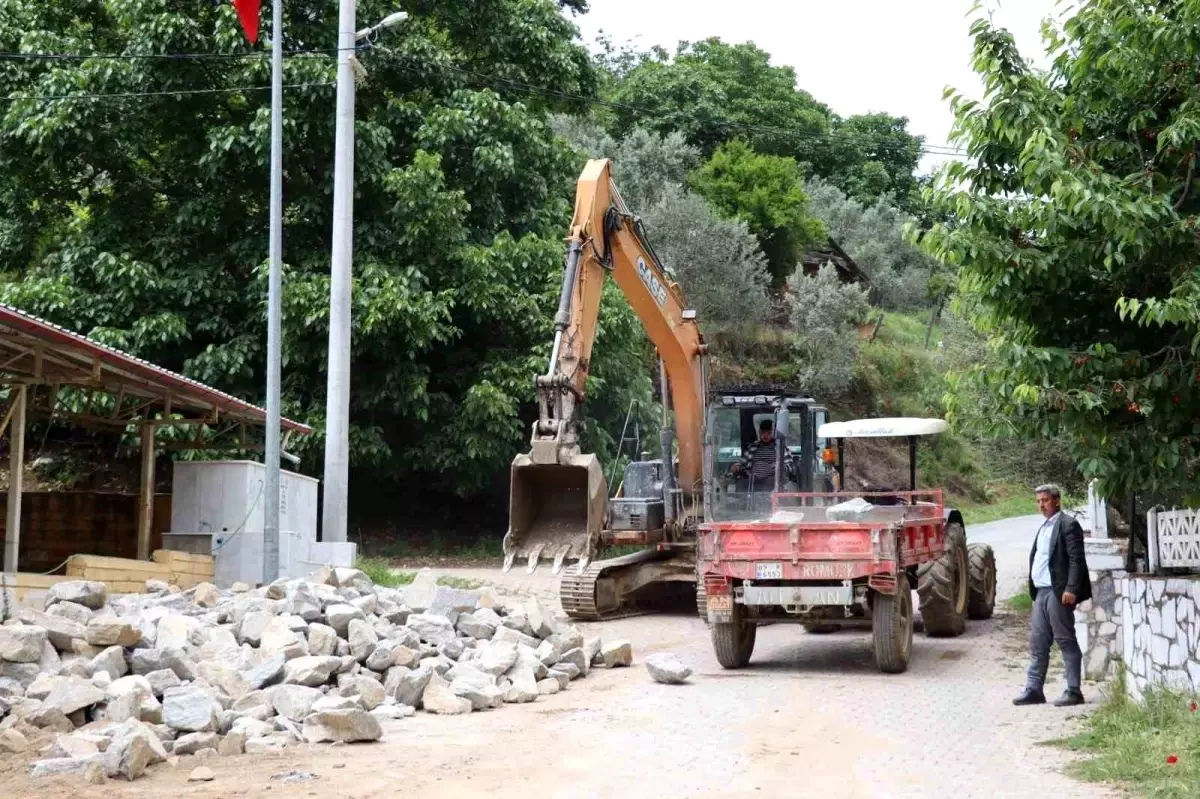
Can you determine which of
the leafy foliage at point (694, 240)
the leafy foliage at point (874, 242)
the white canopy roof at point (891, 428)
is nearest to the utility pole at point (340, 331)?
the white canopy roof at point (891, 428)

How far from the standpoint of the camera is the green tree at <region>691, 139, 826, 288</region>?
47812mm

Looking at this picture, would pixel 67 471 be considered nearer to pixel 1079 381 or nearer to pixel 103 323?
pixel 103 323

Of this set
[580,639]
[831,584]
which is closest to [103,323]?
[580,639]

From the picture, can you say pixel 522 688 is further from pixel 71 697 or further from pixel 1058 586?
pixel 1058 586

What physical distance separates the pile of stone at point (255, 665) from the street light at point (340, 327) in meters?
3.82

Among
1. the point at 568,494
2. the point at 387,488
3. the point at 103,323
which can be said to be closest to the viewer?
the point at 568,494

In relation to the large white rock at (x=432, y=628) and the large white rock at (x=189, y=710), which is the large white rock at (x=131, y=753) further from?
the large white rock at (x=432, y=628)

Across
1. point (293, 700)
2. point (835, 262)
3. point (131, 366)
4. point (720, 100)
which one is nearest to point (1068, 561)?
point (293, 700)

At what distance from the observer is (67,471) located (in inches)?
1103

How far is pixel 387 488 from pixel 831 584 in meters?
19.6

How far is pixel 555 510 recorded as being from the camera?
1720cm

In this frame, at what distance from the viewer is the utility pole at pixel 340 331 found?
63.0 ft

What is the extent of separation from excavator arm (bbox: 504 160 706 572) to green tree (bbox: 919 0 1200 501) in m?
6.47

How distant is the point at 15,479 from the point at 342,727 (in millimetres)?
8442
